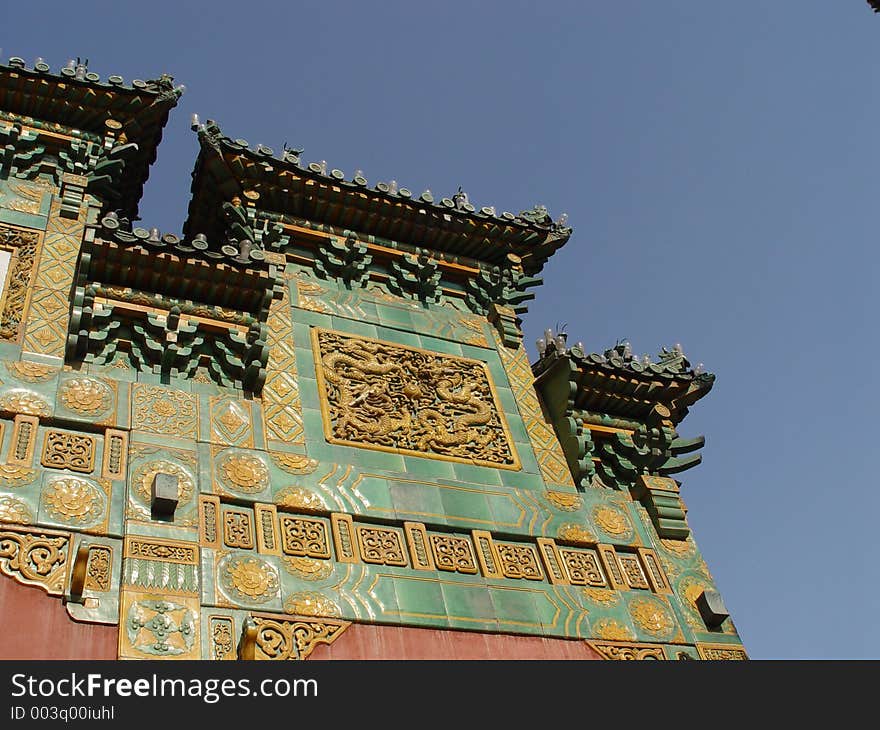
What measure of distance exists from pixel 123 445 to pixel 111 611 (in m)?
1.58

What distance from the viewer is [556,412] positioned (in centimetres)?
1045

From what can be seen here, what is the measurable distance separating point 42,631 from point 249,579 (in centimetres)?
149

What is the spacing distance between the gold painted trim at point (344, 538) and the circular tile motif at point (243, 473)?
0.64m

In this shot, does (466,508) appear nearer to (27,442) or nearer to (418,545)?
(418,545)

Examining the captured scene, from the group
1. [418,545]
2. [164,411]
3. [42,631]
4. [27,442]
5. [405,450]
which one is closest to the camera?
[42,631]

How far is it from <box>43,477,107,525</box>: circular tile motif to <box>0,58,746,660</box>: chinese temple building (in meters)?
0.02

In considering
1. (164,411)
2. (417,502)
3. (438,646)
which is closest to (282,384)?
(164,411)

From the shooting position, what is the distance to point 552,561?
875cm

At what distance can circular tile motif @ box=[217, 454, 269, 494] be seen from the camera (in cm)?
802

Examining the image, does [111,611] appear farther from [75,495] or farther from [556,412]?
[556,412]

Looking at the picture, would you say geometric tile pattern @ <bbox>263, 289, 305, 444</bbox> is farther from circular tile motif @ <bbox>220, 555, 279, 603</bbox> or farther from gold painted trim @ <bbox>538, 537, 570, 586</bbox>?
gold painted trim @ <bbox>538, 537, 570, 586</bbox>

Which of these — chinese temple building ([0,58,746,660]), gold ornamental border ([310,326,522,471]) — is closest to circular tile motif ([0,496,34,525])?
chinese temple building ([0,58,746,660])
